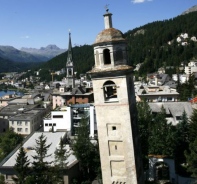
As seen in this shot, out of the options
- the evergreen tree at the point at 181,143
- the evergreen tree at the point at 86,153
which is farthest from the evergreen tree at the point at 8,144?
the evergreen tree at the point at 181,143

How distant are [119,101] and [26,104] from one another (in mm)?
61047

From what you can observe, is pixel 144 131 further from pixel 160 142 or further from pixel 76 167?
pixel 76 167

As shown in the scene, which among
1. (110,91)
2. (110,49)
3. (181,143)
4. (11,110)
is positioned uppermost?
(110,49)

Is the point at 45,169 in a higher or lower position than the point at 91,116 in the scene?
lower

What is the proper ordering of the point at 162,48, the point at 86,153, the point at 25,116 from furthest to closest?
the point at 162,48 → the point at 25,116 → the point at 86,153

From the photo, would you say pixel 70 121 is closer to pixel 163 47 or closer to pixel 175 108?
pixel 175 108

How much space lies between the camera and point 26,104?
75.5 metres

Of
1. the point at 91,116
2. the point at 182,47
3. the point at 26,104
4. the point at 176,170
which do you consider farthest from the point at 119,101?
the point at 182,47

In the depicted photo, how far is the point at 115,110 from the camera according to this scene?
18234 millimetres

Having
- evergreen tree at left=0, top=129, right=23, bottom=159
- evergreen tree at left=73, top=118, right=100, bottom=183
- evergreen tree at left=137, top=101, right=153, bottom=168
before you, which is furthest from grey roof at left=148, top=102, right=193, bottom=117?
evergreen tree at left=0, top=129, right=23, bottom=159

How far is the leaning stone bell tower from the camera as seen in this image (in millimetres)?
17953

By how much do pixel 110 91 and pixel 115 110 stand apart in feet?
5.15

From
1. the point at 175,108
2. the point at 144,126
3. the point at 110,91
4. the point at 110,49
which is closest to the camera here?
the point at 110,49

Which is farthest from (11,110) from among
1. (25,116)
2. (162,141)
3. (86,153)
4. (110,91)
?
(110,91)
